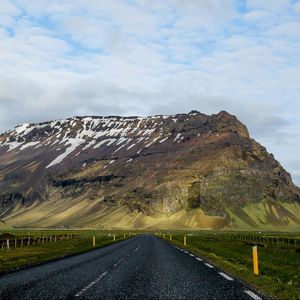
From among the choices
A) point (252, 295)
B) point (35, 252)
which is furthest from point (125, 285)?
point (35, 252)

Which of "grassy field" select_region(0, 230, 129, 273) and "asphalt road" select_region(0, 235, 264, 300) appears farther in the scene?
"grassy field" select_region(0, 230, 129, 273)

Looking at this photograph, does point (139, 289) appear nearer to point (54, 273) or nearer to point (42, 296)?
point (42, 296)

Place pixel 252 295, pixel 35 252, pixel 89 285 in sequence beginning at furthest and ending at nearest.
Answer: pixel 35 252
pixel 89 285
pixel 252 295

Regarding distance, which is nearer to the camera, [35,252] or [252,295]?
[252,295]

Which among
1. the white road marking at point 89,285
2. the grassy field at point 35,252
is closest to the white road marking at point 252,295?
the white road marking at point 89,285

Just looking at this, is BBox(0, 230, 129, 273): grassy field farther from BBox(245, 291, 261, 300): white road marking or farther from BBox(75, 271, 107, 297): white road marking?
BBox(245, 291, 261, 300): white road marking

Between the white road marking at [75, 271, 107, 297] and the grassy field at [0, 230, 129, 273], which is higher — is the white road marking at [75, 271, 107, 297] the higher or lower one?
the lower one

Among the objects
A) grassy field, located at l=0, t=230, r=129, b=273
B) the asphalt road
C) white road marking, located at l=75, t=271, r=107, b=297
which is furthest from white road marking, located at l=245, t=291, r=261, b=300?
grassy field, located at l=0, t=230, r=129, b=273

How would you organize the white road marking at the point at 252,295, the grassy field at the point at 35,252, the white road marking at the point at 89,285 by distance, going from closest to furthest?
the white road marking at the point at 252,295, the white road marking at the point at 89,285, the grassy field at the point at 35,252

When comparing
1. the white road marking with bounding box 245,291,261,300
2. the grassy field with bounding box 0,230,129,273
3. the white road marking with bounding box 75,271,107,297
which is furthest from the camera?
the grassy field with bounding box 0,230,129,273

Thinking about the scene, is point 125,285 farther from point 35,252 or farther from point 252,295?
point 35,252

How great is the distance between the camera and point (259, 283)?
1736 cm

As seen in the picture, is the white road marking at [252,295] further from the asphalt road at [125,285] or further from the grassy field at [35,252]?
the grassy field at [35,252]

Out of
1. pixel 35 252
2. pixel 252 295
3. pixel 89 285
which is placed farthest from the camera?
pixel 35 252
